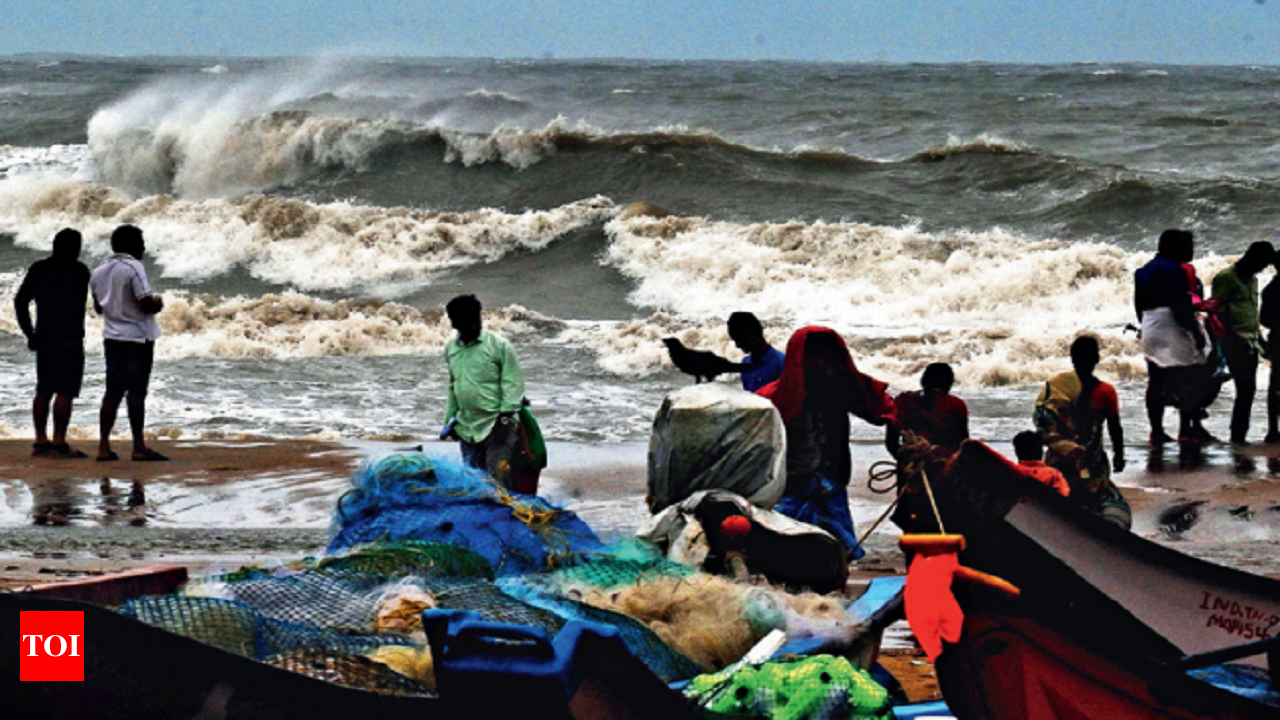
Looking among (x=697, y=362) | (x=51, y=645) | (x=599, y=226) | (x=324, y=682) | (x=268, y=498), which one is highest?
(x=697, y=362)

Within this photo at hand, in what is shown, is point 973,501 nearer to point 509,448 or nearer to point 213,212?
point 509,448

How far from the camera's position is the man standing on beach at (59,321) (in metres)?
10.2

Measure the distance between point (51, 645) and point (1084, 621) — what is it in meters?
2.61

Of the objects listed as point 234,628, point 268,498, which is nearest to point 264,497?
point 268,498

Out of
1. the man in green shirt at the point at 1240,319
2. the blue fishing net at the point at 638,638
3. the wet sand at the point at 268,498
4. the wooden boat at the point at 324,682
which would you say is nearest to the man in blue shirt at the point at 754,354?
the wet sand at the point at 268,498

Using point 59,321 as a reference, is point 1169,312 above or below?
above

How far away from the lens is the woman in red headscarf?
652 cm

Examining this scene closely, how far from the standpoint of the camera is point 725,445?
20.4 feet

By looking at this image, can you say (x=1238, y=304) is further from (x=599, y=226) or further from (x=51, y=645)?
(x=599, y=226)

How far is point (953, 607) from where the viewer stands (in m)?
4.02

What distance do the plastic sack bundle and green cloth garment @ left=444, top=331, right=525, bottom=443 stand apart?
1.83 metres

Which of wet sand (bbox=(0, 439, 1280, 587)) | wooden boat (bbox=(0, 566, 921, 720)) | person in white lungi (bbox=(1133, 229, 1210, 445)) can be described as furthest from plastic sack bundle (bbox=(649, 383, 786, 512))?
person in white lungi (bbox=(1133, 229, 1210, 445))

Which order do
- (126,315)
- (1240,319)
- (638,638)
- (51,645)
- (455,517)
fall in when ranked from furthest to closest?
1. (1240,319)
2. (126,315)
3. (455,517)
4. (638,638)
5. (51,645)

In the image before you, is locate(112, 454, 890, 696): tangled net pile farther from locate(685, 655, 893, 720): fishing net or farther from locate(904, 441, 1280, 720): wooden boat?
locate(904, 441, 1280, 720): wooden boat
